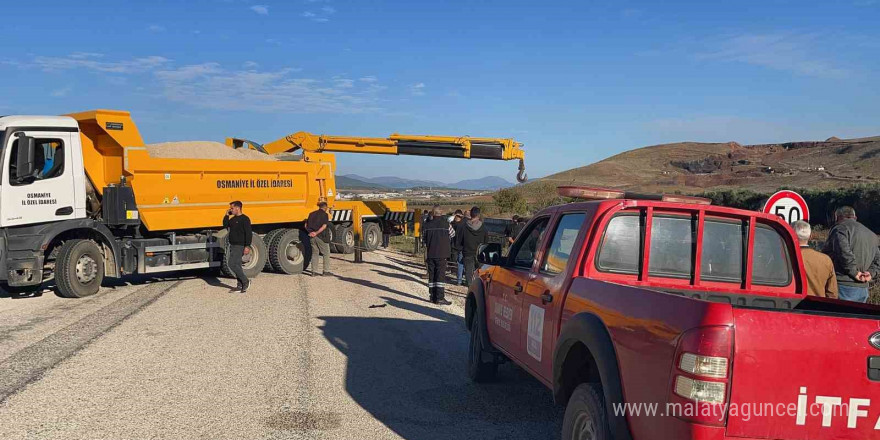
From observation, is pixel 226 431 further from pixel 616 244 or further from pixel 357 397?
pixel 616 244

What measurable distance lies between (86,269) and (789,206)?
11539 mm

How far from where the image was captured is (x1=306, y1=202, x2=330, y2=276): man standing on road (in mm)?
15992

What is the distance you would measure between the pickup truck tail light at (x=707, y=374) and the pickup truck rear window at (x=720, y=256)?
74.8 inches

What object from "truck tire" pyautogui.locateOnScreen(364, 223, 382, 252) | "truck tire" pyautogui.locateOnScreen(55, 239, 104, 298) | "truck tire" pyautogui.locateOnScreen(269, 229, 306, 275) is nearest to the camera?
"truck tire" pyautogui.locateOnScreen(55, 239, 104, 298)

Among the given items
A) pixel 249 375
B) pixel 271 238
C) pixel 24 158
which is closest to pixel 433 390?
pixel 249 375

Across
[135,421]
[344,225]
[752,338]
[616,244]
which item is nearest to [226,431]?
[135,421]

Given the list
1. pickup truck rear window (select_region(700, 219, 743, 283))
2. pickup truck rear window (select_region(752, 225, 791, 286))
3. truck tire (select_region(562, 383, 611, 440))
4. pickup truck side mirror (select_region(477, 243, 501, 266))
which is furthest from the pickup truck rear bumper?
pickup truck side mirror (select_region(477, 243, 501, 266))

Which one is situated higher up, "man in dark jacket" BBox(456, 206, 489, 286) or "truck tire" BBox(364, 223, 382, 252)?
"man in dark jacket" BBox(456, 206, 489, 286)

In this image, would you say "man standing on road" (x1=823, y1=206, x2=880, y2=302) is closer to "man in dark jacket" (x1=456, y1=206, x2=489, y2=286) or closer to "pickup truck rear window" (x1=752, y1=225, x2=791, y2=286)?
"pickup truck rear window" (x1=752, y1=225, x2=791, y2=286)

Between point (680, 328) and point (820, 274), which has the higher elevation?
point (680, 328)

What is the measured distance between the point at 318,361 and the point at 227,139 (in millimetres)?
12874

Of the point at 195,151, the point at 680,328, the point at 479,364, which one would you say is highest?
the point at 195,151

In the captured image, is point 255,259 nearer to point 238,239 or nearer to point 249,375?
point 238,239

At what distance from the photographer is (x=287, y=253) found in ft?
55.3
